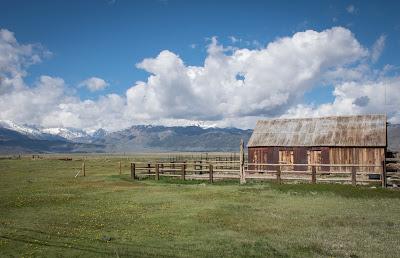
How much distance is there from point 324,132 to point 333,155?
3.21 metres

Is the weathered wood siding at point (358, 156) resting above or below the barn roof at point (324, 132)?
below

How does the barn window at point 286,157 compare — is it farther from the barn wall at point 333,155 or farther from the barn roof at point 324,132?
the barn roof at point 324,132

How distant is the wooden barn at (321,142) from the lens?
40.6 meters

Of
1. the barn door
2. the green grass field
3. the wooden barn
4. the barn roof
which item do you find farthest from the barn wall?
the green grass field

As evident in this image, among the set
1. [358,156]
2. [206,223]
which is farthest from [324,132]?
[206,223]

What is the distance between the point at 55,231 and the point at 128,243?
364 cm

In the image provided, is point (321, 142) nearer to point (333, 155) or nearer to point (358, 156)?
point (333, 155)

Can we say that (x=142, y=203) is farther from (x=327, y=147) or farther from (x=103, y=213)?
(x=327, y=147)

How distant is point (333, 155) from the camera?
42219mm

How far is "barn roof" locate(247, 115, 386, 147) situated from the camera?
4119cm

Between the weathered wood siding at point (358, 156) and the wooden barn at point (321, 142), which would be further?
the wooden barn at point (321, 142)

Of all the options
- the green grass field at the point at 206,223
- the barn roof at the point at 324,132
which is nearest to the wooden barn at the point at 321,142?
the barn roof at the point at 324,132

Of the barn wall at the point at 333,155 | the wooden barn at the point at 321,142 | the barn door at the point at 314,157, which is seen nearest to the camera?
the barn wall at the point at 333,155

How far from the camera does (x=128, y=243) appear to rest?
45.0 feet
